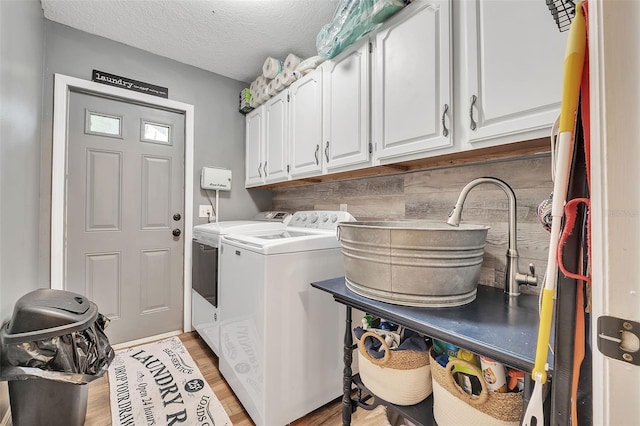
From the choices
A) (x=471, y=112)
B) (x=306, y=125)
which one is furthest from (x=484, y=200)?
(x=306, y=125)

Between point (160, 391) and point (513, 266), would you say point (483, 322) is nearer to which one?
point (513, 266)

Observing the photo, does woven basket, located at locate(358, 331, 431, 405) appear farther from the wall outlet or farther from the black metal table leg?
the wall outlet

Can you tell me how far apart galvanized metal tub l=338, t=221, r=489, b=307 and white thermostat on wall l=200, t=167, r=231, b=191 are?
198 centimetres

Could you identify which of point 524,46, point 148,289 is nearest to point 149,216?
point 148,289

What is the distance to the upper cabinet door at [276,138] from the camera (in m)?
2.18

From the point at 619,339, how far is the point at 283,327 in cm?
118

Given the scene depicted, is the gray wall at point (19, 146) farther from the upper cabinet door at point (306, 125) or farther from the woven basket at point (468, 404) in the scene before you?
the woven basket at point (468, 404)

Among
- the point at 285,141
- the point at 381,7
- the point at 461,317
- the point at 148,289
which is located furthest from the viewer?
the point at 148,289

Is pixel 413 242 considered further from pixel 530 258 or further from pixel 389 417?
pixel 389 417

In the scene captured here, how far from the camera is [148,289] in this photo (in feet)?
7.64

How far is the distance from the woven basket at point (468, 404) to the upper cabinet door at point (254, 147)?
206 centimetres

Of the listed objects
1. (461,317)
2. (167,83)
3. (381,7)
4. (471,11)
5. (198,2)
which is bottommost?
(461,317)

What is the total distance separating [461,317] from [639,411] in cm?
49

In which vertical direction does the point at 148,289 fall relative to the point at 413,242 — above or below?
below
